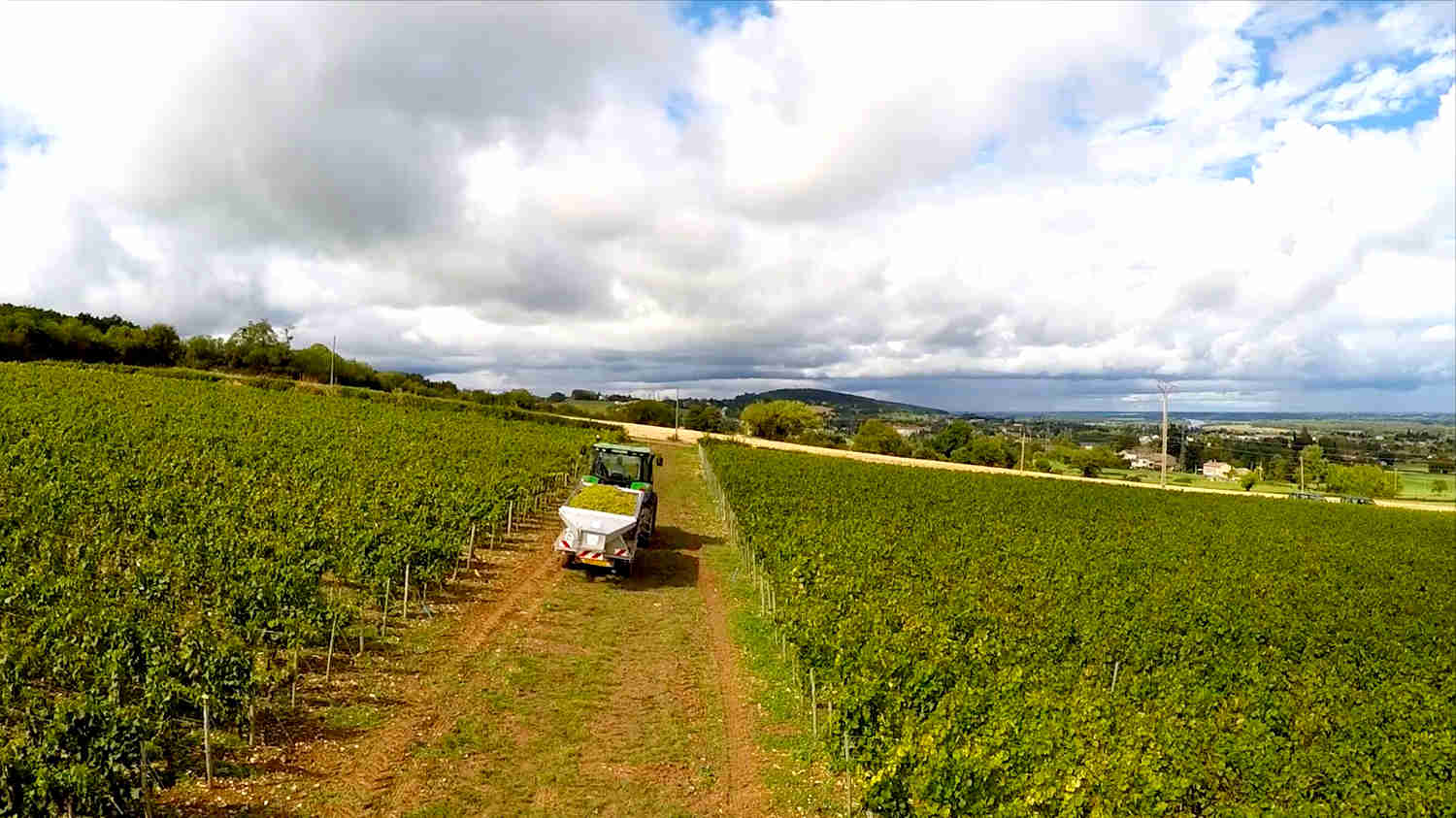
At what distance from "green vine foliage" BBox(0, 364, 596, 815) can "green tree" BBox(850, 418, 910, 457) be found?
76.2m

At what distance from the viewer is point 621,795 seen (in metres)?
8.95

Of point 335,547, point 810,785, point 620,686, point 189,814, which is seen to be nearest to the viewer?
point 189,814

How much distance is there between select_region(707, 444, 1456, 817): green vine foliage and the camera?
26.5 feet

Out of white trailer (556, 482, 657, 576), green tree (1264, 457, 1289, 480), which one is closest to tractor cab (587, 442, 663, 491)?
white trailer (556, 482, 657, 576)

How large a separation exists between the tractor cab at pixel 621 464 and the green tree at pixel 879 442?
271ft

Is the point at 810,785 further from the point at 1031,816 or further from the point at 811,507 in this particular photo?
the point at 811,507

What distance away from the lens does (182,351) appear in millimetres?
89000

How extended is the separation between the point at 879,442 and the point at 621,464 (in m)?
87.4

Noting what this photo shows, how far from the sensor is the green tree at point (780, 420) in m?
118

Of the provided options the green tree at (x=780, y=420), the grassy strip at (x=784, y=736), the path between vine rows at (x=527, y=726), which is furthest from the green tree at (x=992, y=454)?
the path between vine rows at (x=527, y=726)

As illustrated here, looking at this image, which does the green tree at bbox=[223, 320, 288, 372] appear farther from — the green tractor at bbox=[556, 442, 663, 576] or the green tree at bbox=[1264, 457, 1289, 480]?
the green tree at bbox=[1264, 457, 1289, 480]

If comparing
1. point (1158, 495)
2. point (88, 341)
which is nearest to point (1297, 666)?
point (1158, 495)

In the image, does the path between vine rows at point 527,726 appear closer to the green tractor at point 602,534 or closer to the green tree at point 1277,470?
the green tractor at point 602,534

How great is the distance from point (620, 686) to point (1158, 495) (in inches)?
2056
